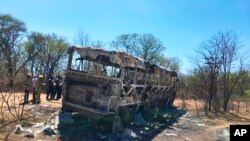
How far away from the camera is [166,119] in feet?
67.6

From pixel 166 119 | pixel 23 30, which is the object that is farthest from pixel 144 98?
pixel 23 30

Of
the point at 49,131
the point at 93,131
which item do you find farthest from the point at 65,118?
the point at 49,131

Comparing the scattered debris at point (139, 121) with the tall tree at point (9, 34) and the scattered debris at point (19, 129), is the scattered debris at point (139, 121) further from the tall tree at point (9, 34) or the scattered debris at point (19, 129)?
the tall tree at point (9, 34)

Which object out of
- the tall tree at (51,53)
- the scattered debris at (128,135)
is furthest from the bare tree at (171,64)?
the scattered debris at (128,135)

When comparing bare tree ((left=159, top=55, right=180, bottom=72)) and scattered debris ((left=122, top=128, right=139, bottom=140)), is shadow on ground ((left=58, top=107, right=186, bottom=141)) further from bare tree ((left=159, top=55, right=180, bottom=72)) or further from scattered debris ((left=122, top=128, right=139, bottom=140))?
→ bare tree ((left=159, top=55, right=180, bottom=72))

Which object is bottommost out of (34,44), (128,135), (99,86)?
(128,135)

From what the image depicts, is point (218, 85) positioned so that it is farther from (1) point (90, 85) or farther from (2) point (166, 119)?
(1) point (90, 85)

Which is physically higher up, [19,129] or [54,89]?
[54,89]

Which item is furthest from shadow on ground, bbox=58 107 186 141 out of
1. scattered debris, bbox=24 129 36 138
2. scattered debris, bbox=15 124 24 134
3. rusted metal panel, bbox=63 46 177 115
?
scattered debris, bbox=15 124 24 134

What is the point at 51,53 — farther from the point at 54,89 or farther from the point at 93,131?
the point at 93,131

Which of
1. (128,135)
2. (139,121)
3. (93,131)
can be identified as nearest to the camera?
(93,131)

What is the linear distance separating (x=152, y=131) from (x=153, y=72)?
6186mm

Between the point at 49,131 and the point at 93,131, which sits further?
the point at 93,131

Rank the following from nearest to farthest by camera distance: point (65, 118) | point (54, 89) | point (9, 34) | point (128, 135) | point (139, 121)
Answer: point (128, 135) → point (65, 118) → point (139, 121) → point (54, 89) → point (9, 34)
